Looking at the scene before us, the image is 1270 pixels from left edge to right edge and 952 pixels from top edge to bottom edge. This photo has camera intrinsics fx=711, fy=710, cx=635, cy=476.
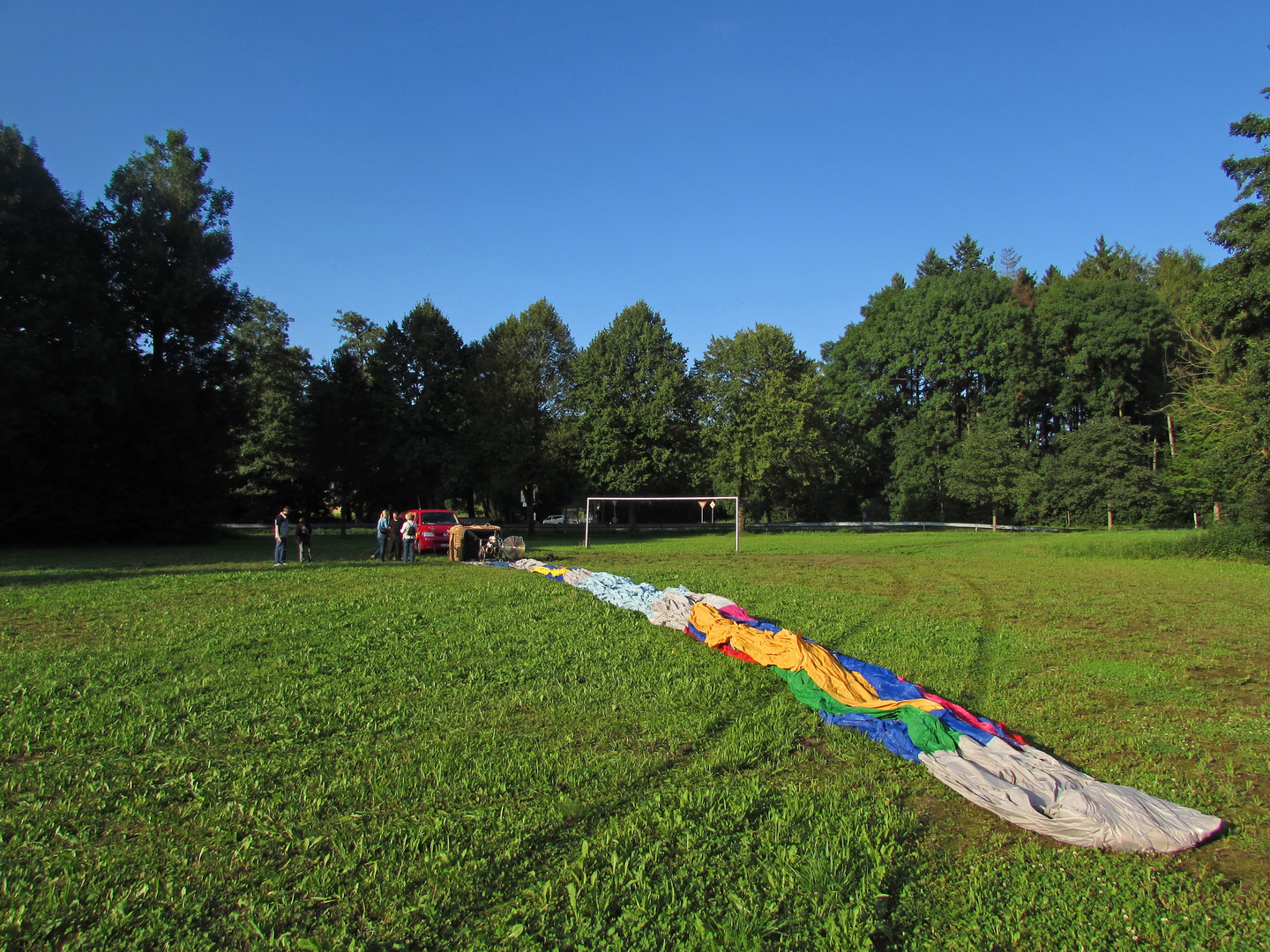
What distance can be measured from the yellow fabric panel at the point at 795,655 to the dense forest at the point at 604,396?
21.7 metres

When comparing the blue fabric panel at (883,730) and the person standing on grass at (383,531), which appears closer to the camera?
the blue fabric panel at (883,730)

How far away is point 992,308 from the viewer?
158ft

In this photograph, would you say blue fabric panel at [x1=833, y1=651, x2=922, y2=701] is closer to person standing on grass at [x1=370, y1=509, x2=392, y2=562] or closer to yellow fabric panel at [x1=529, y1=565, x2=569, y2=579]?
yellow fabric panel at [x1=529, y1=565, x2=569, y2=579]

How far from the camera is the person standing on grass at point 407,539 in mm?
19594

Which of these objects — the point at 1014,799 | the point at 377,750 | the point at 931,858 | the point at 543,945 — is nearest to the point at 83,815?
the point at 377,750

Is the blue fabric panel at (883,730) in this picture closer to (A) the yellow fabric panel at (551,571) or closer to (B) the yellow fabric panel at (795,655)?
(B) the yellow fabric panel at (795,655)

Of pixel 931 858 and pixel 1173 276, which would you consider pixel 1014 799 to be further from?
pixel 1173 276

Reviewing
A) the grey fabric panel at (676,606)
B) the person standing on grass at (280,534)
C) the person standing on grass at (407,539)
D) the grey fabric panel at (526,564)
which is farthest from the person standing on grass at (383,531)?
the grey fabric panel at (676,606)

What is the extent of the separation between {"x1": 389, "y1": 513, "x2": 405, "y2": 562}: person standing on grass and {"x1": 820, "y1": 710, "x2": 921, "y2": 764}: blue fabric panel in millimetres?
16563

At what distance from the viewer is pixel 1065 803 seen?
4.20 metres

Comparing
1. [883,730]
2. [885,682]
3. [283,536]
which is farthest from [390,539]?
[883,730]

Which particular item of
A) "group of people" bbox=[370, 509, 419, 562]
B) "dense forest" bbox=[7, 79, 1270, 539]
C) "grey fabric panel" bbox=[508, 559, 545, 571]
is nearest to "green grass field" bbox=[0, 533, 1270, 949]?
"grey fabric panel" bbox=[508, 559, 545, 571]

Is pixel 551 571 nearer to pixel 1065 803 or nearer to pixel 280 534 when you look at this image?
pixel 280 534

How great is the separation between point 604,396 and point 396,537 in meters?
20.9
